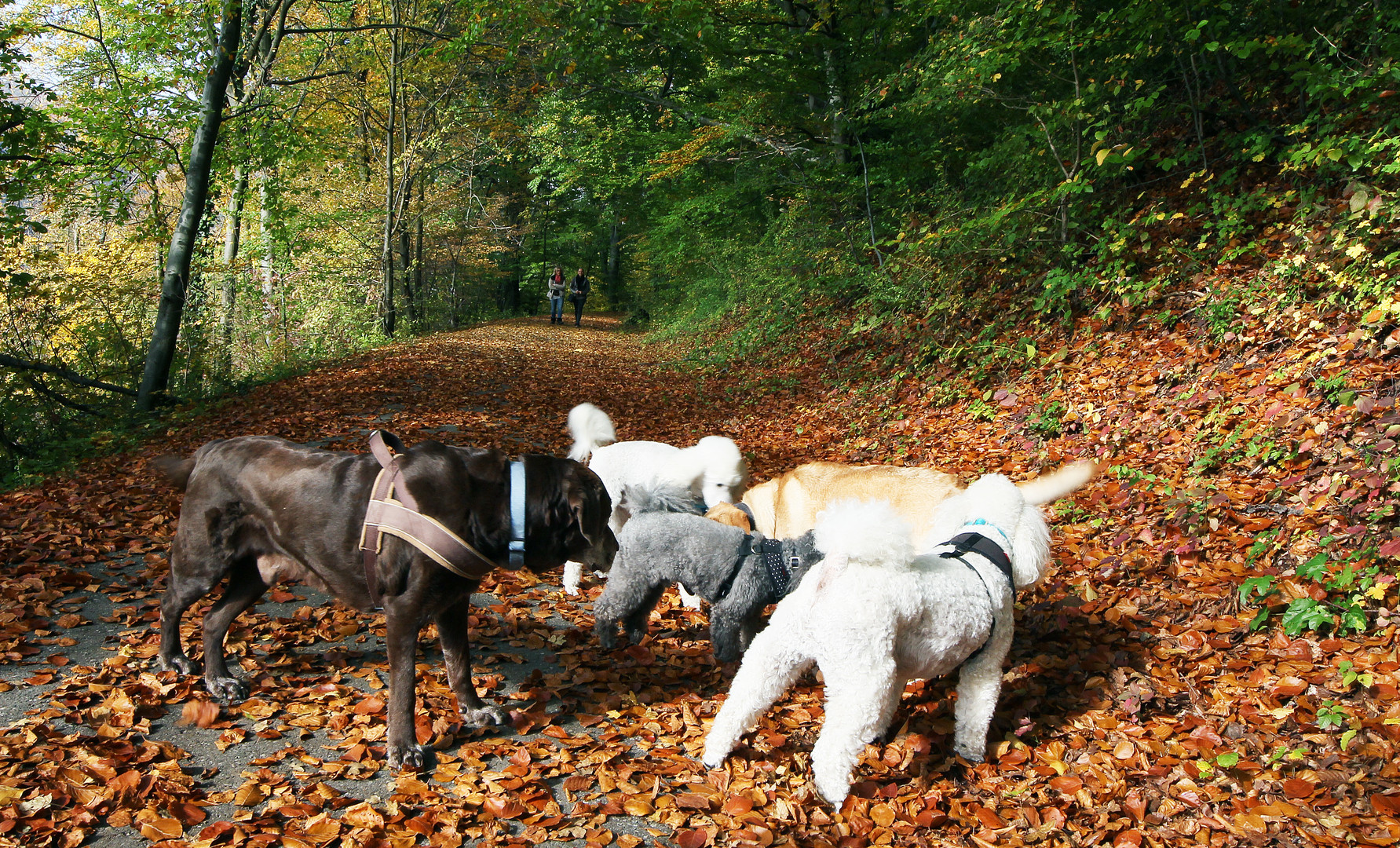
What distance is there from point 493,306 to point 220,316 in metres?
23.5

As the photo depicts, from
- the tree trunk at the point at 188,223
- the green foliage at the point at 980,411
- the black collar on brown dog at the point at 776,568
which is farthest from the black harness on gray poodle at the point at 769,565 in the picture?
the tree trunk at the point at 188,223

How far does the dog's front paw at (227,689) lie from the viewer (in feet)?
12.1

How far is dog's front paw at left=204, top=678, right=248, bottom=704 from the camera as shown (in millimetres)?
3682

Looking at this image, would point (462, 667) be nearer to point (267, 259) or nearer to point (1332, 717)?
point (1332, 717)

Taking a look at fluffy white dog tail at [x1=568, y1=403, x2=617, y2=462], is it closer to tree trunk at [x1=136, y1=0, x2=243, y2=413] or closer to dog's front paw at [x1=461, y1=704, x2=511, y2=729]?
dog's front paw at [x1=461, y1=704, x2=511, y2=729]

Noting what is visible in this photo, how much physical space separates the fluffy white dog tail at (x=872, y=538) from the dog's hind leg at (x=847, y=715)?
382 mm

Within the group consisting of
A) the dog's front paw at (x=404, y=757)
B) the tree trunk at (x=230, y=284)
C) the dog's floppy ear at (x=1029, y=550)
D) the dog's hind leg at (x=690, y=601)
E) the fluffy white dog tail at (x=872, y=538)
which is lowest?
the dog's hind leg at (x=690, y=601)

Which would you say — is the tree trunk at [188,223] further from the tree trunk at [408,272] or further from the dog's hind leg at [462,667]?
the tree trunk at [408,272]

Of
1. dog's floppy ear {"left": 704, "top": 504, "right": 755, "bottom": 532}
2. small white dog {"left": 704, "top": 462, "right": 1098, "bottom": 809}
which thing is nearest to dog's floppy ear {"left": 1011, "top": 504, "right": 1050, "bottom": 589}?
small white dog {"left": 704, "top": 462, "right": 1098, "bottom": 809}

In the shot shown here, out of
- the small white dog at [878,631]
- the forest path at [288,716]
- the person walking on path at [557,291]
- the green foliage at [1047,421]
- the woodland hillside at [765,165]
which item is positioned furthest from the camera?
the person walking on path at [557,291]

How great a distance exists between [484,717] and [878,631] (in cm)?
197

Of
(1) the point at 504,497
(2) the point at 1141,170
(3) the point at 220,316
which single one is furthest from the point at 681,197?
(1) the point at 504,497

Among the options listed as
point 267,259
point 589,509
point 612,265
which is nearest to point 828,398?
point 589,509

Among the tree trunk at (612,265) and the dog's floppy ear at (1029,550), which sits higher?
the tree trunk at (612,265)
